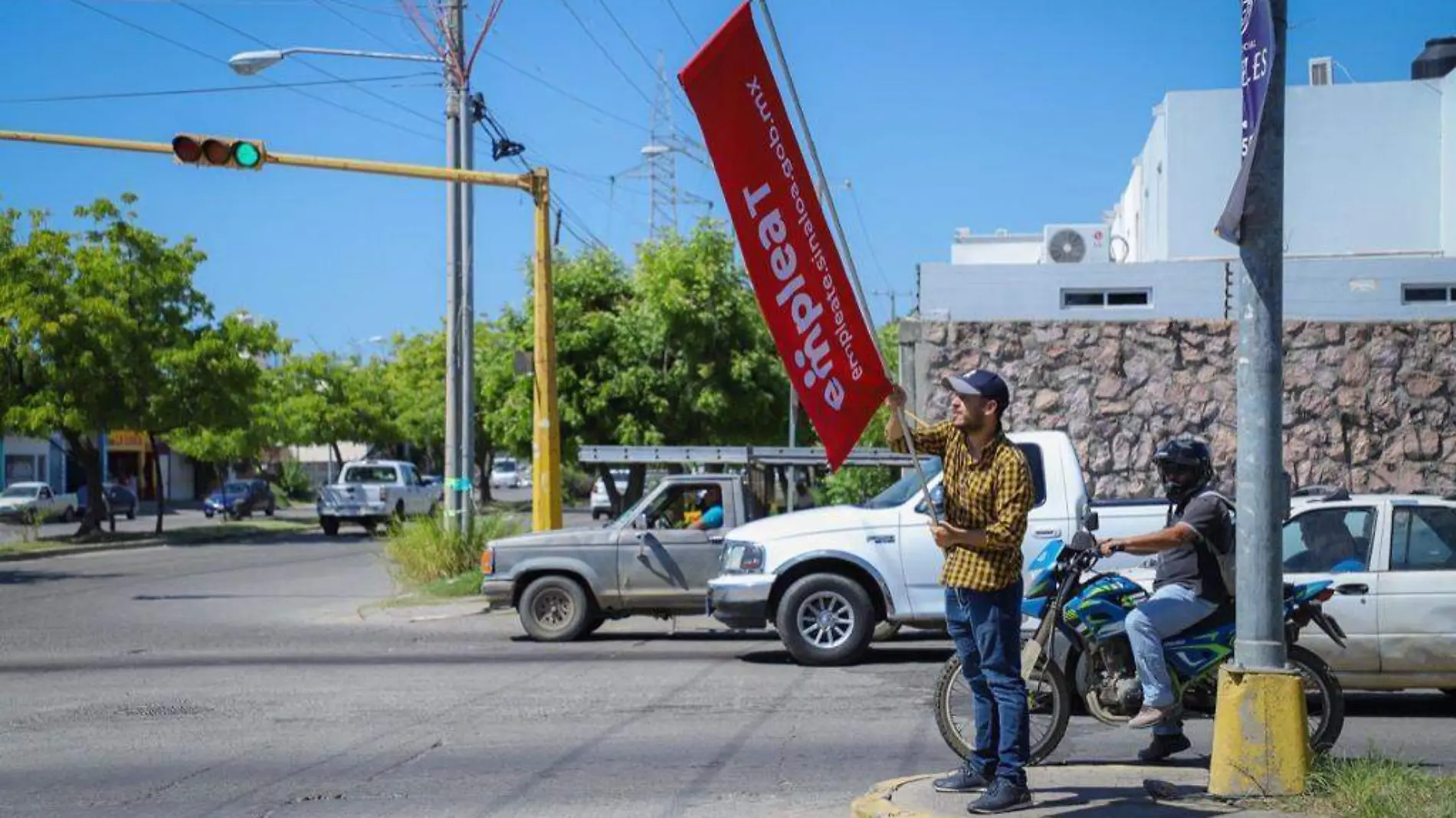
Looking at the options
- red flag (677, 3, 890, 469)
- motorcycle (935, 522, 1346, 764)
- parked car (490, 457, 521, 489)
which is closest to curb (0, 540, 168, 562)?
motorcycle (935, 522, 1346, 764)

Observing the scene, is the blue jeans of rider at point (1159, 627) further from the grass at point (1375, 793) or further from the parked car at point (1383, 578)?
the parked car at point (1383, 578)

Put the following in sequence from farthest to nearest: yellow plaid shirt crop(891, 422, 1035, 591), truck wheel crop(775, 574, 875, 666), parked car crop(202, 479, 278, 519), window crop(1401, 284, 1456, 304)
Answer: parked car crop(202, 479, 278, 519) < window crop(1401, 284, 1456, 304) < truck wheel crop(775, 574, 875, 666) < yellow plaid shirt crop(891, 422, 1035, 591)

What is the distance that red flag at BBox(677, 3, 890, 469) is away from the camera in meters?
6.66

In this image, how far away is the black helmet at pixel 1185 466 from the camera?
8125 mm

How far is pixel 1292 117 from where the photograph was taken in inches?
1134

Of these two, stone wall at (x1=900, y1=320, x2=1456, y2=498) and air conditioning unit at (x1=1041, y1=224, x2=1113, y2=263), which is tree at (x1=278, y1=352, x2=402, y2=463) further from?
stone wall at (x1=900, y1=320, x2=1456, y2=498)

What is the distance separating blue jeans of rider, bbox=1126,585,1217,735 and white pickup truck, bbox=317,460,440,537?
35.6 meters

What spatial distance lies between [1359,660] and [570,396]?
1809 cm

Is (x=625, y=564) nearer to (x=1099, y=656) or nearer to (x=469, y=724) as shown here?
(x=469, y=724)

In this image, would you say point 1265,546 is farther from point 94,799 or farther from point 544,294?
point 544,294

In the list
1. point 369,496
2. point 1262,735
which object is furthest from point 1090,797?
point 369,496

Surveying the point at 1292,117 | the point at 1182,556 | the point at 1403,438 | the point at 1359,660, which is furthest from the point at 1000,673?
the point at 1292,117

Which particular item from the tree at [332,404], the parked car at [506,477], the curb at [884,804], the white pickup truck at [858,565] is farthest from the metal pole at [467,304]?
the parked car at [506,477]

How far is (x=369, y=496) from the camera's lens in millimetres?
43500
